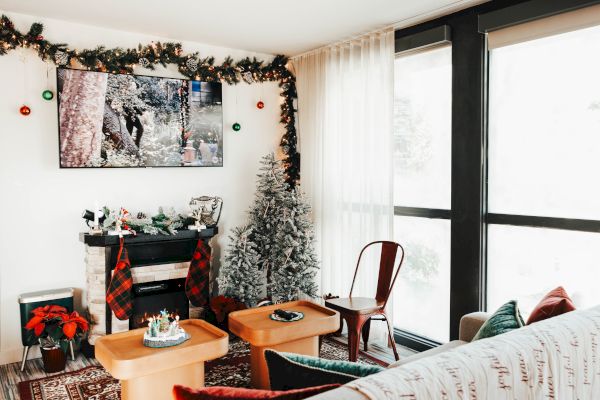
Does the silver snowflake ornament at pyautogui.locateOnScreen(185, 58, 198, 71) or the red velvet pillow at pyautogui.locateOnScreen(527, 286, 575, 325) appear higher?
the silver snowflake ornament at pyautogui.locateOnScreen(185, 58, 198, 71)

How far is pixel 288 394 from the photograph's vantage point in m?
1.27

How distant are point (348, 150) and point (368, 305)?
1504 mm

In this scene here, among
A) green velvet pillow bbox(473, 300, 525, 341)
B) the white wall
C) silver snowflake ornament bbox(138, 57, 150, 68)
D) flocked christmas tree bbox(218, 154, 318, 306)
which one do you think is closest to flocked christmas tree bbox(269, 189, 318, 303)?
flocked christmas tree bbox(218, 154, 318, 306)

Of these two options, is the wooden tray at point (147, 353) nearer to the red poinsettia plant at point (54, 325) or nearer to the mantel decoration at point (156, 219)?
the red poinsettia plant at point (54, 325)

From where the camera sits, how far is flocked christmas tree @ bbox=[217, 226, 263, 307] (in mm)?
4480

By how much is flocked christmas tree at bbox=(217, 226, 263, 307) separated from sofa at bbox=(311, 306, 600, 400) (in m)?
2.98

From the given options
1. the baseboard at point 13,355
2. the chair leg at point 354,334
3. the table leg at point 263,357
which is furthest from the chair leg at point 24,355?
the chair leg at point 354,334

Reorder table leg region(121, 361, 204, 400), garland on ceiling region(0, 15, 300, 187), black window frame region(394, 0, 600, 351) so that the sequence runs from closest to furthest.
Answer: table leg region(121, 361, 204, 400) → black window frame region(394, 0, 600, 351) → garland on ceiling region(0, 15, 300, 187)

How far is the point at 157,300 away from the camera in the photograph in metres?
4.26

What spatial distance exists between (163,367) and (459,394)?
1.85 meters

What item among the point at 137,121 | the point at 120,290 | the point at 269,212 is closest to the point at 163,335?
the point at 120,290

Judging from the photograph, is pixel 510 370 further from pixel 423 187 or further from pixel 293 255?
pixel 293 255

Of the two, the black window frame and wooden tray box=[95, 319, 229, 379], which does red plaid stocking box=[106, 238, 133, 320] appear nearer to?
wooden tray box=[95, 319, 229, 379]

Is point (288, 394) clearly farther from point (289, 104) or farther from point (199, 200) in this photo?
point (289, 104)
